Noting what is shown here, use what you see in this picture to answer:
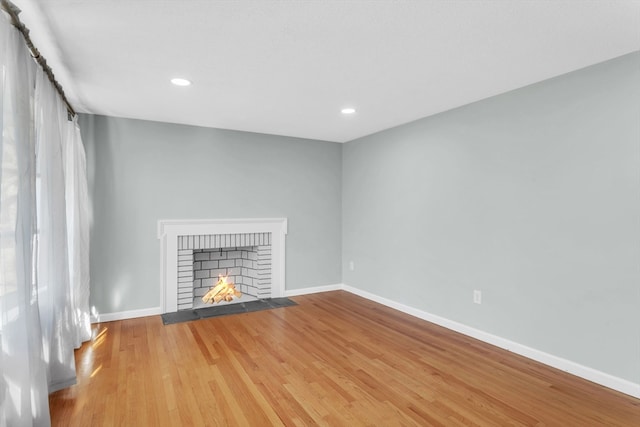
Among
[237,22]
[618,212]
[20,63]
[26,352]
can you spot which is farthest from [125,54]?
[618,212]

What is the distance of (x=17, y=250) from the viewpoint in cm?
162

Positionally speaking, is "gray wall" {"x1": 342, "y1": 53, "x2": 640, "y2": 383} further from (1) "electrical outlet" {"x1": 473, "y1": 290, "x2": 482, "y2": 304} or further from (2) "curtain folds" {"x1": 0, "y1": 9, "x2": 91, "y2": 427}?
(2) "curtain folds" {"x1": 0, "y1": 9, "x2": 91, "y2": 427}

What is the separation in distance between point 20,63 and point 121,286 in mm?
2780

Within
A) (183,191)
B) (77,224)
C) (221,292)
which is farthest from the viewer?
(221,292)

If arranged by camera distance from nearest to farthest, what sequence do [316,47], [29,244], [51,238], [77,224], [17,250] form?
1. [17,250]
2. [29,244]
3. [316,47]
4. [51,238]
5. [77,224]

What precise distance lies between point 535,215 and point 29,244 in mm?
3433

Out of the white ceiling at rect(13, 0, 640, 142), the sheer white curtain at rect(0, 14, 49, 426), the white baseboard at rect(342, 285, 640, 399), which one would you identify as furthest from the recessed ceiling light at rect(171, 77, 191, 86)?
the white baseboard at rect(342, 285, 640, 399)

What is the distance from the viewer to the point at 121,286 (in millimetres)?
3881

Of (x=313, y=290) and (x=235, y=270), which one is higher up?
(x=235, y=270)

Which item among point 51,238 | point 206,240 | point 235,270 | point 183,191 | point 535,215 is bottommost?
point 235,270

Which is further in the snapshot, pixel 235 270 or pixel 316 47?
pixel 235 270

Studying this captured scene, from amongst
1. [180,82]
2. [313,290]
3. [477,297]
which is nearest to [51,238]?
[180,82]

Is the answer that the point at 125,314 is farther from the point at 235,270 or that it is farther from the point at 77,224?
the point at 235,270

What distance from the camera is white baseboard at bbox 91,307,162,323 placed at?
3785 mm
